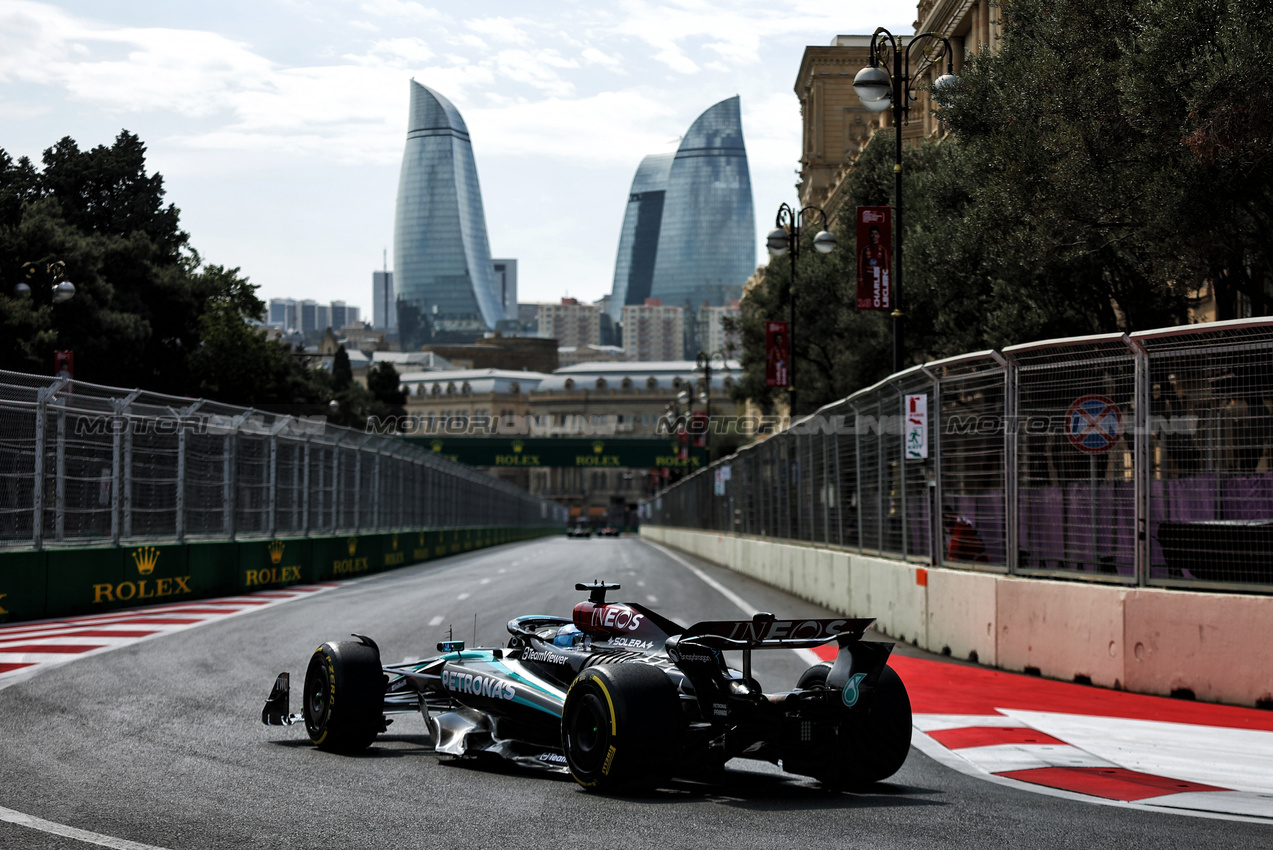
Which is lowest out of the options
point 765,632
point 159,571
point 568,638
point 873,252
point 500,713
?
point 500,713

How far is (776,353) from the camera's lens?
38906 millimetres

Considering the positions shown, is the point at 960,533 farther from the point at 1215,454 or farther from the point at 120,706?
the point at 120,706

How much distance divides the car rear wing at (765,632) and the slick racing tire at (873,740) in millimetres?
299

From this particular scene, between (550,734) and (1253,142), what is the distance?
32.9ft

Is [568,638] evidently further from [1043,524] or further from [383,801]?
[1043,524]

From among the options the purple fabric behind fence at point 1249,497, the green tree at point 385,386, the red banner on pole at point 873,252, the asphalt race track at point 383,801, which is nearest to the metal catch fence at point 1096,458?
the purple fabric behind fence at point 1249,497

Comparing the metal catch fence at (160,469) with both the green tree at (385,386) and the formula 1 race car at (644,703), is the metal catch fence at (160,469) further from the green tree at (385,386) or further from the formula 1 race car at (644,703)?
the green tree at (385,386)

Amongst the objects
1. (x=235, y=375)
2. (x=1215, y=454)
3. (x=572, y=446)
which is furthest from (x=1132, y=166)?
(x=572, y=446)

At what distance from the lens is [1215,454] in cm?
948

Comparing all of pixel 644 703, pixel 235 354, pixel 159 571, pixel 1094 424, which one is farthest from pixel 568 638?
pixel 235 354

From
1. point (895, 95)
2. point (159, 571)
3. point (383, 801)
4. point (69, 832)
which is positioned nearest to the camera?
point (69, 832)

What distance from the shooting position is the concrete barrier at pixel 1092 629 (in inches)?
368

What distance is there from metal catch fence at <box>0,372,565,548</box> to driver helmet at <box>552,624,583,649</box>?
10353 mm

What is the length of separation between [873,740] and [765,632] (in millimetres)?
790
